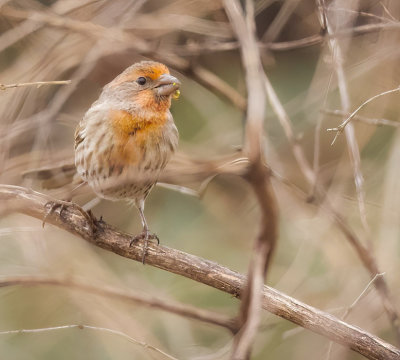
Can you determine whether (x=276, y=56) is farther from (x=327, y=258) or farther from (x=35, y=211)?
(x=35, y=211)

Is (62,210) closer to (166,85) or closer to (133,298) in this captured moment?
(133,298)

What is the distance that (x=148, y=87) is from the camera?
12.9 feet

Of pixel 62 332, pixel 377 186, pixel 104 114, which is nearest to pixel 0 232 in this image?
pixel 104 114

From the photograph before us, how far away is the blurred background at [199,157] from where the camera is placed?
417cm

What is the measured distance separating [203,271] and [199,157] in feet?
2.80

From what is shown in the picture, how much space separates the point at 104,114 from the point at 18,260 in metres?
1.33

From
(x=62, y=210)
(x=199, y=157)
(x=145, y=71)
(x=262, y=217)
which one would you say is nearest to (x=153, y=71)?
(x=145, y=71)

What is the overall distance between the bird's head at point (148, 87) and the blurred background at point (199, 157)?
0.35 meters

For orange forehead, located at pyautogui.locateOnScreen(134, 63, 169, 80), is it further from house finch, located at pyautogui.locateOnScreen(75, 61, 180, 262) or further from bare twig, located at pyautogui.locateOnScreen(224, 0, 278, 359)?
bare twig, located at pyautogui.locateOnScreen(224, 0, 278, 359)

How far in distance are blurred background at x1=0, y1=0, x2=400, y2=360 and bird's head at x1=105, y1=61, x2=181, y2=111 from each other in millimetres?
353

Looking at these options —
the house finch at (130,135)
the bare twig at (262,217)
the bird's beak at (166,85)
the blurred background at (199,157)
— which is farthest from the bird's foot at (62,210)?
the bare twig at (262,217)

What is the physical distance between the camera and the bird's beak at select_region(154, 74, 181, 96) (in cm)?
383

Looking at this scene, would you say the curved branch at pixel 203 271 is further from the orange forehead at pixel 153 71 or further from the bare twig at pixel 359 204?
the orange forehead at pixel 153 71

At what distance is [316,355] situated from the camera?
412 centimetres
